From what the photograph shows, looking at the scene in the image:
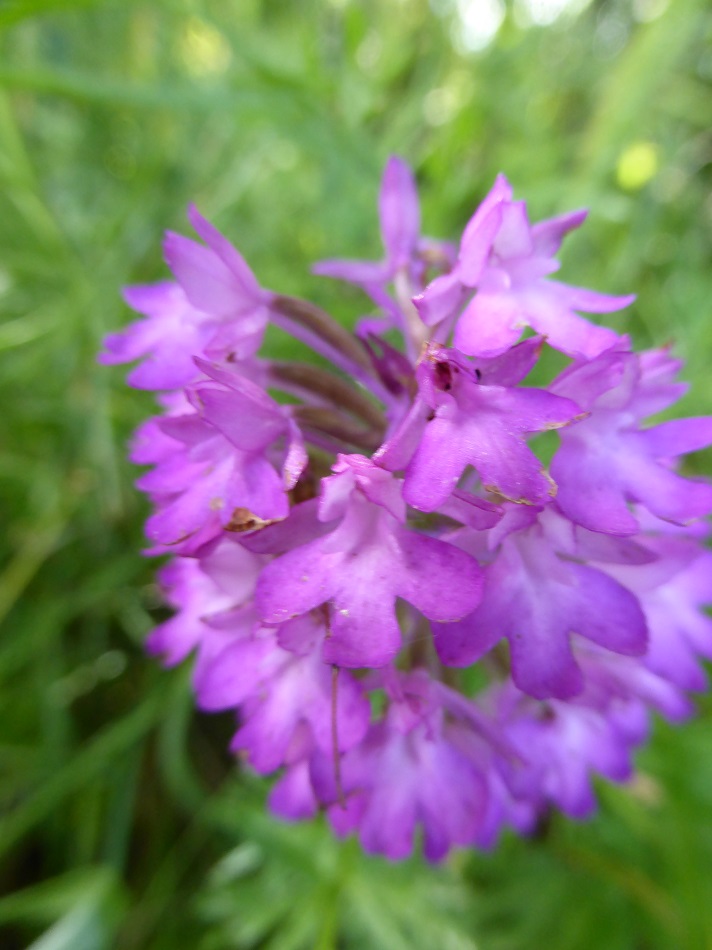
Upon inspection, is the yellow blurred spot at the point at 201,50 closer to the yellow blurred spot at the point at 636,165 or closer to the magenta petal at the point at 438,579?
the yellow blurred spot at the point at 636,165

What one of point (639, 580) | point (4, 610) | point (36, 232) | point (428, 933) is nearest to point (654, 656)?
point (639, 580)

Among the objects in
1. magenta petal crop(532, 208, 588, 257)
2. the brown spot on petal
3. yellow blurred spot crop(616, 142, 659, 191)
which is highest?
yellow blurred spot crop(616, 142, 659, 191)

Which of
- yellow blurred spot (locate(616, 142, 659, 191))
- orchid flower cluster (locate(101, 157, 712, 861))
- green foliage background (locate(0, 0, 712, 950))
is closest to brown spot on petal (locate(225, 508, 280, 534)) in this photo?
orchid flower cluster (locate(101, 157, 712, 861))

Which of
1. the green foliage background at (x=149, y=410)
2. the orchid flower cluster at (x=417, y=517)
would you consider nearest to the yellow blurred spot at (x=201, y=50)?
the green foliage background at (x=149, y=410)

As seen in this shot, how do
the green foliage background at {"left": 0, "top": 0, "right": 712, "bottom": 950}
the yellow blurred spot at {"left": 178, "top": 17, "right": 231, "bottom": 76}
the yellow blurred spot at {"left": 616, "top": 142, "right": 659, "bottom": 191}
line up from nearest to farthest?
1. the green foliage background at {"left": 0, "top": 0, "right": 712, "bottom": 950}
2. the yellow blurred spot at {"left": 616, "top": 142, "right": 659, "bottom": 191}
3. the yellow blurred spot at {"left": 178, "top": 17, "right": 231, "bottom": 76}

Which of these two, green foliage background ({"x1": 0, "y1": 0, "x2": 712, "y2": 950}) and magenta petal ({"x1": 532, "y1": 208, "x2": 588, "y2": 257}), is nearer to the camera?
magenta petal ({"x1": 532, "y1": 208, "x2": 588, "y2": 257})

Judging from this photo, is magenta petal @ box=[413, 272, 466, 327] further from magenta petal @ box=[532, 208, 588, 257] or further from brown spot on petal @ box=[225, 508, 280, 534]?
brown spot on petal @ box=[225, 508, 280, 534]
